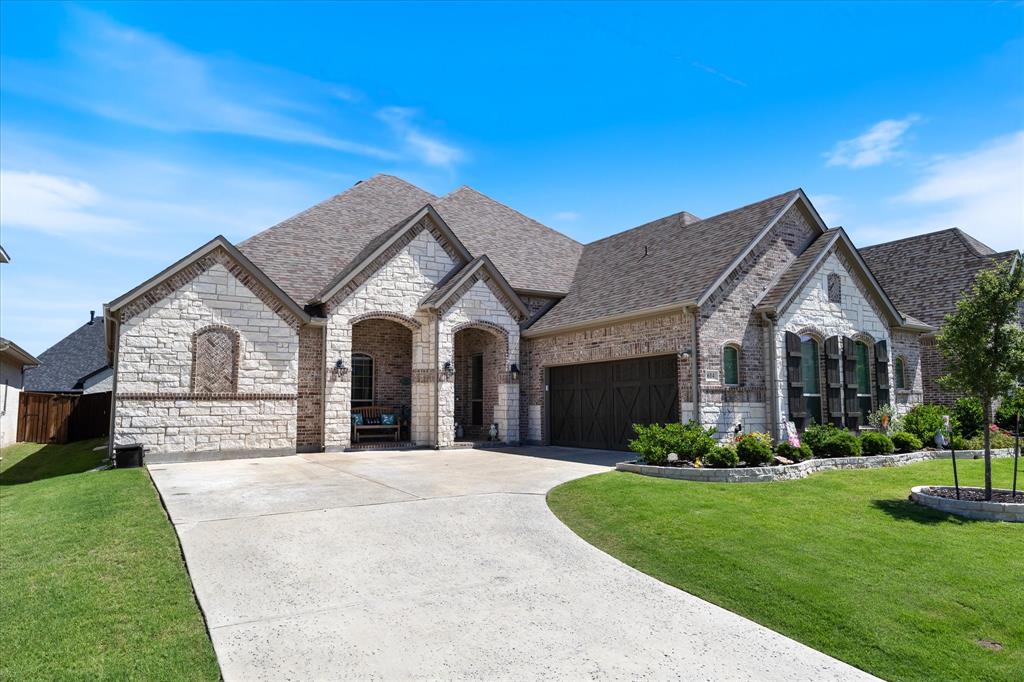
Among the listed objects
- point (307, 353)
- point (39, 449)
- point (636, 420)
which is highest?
point (307, 353)

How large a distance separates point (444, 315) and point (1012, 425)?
16887 millimetres

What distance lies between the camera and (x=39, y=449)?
77.9 feet

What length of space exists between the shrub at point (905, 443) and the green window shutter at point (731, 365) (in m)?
3.84

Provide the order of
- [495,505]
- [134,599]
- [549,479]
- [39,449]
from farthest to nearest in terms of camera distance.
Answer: [39,449] → [549,479] → [495,505] → [134,599]

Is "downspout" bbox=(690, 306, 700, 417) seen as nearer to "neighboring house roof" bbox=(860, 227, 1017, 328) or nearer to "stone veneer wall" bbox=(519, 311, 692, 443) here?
"stone veneer wall" bbox=(519, 311, 692, 443)

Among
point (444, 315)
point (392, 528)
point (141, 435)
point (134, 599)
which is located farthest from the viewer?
point (444, 315)

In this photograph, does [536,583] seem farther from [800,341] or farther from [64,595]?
[800,341]

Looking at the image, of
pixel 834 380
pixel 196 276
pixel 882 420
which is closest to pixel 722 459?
pixel 834 380

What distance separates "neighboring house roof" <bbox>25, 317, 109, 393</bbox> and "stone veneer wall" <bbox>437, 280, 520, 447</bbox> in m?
23.1

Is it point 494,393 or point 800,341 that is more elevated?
point 800,341

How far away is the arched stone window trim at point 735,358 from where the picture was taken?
50.5ft

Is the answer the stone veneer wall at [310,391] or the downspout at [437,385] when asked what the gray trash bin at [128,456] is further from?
the downspout at [437,385]

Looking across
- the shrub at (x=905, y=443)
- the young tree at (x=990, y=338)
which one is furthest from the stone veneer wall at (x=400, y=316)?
the young tree at (x=990, y=338)

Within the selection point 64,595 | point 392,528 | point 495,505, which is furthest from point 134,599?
point 495,505
